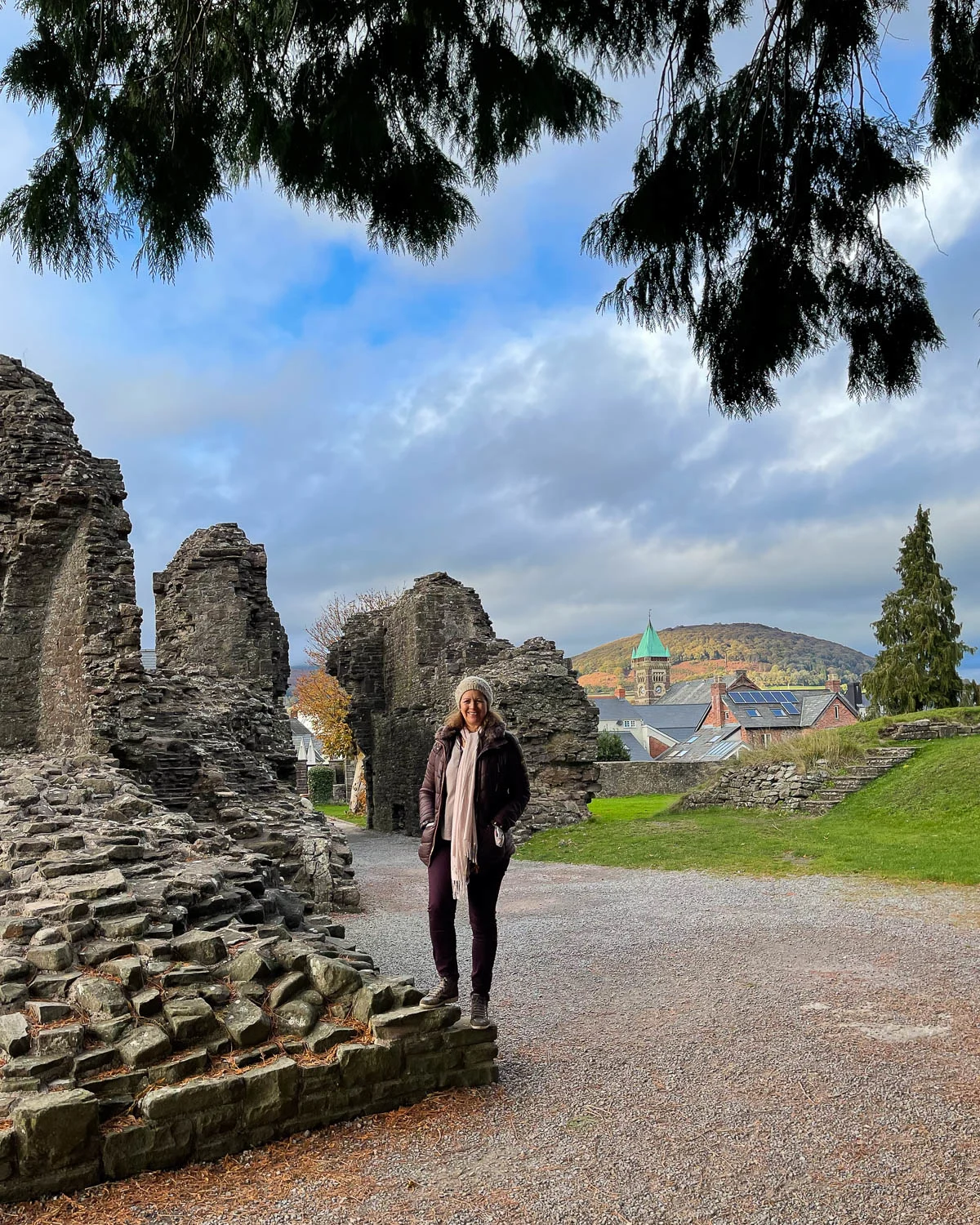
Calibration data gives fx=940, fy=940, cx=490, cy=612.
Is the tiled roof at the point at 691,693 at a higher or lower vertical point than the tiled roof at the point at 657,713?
higher

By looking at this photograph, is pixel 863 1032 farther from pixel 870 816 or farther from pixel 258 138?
pixel 870 816

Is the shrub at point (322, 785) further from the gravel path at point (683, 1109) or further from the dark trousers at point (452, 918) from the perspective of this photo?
the dark trousers at point (452, 918)

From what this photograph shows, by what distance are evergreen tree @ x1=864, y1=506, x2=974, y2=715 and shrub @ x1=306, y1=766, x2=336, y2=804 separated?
25.3 metres

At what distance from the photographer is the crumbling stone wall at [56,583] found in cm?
1277

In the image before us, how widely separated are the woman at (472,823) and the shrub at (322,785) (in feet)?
135

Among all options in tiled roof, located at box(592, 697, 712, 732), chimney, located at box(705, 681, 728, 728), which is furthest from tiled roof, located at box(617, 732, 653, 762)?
tiled roof, located at box(592, 697, 712, 732)

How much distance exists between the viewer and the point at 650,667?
402 ft

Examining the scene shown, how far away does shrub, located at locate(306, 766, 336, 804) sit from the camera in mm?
45844

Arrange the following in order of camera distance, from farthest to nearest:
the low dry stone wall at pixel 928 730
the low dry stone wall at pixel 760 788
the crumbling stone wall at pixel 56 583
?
the low dry stone wall at pixel 928 730 → the low dry stone wall at pixel 760 788 → the crumbling stone wall at pixel 56 583

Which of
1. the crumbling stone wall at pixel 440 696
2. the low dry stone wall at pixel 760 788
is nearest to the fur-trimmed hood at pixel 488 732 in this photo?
the crumbling stone wall at pixel 440 696

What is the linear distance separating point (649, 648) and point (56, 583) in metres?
114

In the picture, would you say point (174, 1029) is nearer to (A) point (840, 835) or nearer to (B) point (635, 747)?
(A) point (840, 835)

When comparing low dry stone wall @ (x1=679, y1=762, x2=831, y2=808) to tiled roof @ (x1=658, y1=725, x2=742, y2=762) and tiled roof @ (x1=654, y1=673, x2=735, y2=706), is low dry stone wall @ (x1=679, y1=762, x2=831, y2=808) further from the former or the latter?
tiled roof @ (x1=654, y1=673, x2=735, y2=706)

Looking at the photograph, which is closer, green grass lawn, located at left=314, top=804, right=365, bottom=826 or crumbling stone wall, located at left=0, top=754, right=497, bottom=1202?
crumbling stone wall, located at left=0, top=754, right=497, bottom=1202
